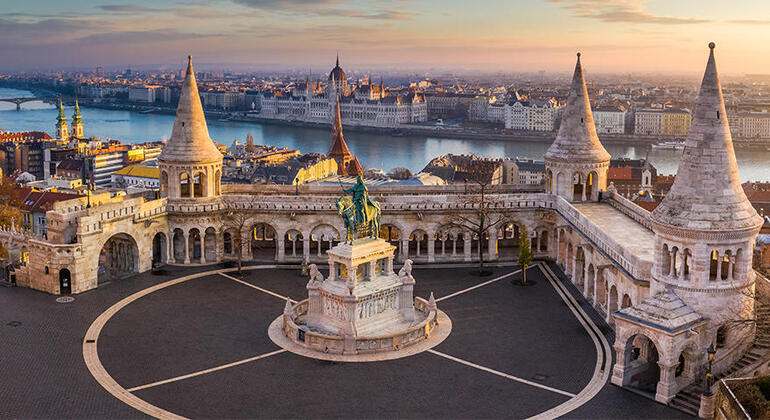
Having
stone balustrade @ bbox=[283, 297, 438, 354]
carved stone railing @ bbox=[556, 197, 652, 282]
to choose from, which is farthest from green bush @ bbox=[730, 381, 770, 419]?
stone balustrade @ bbox=[283, 297, 438, 354]

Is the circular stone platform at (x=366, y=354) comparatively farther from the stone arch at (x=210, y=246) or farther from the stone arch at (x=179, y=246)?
the stone arch at (x=179, y=246)

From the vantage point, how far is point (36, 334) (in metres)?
27.9

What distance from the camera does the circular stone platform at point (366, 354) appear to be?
84.9 feet


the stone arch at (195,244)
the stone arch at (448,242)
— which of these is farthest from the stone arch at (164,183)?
the stone arch at (448,242)

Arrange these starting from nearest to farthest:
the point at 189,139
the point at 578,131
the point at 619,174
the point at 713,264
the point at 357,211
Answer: the point at 713,264 < the point at 357,211 < the point at 189,139 < the point at 578,131 < the point at 619,174

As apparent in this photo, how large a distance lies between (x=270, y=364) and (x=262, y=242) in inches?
618

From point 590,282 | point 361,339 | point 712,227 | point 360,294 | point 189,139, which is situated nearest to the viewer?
point 712,227

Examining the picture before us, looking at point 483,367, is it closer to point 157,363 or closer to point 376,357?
point 376,357

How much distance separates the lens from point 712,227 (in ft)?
77.3

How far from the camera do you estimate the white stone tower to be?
23.7 meters

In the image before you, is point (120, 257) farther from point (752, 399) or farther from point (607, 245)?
point (752, 399)

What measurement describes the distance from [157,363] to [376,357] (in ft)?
21.2

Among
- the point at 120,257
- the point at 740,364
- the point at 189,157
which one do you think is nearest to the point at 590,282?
the point at 740,364

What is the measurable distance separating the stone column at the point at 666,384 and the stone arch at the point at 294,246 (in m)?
19.5
